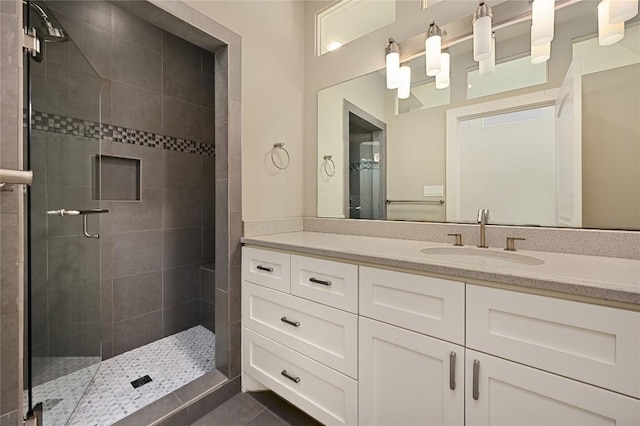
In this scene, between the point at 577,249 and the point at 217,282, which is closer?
the point at 577,249

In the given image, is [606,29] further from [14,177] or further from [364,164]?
[14,177]

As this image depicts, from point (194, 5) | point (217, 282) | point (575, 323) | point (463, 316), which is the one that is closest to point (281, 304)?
point (217, 282)

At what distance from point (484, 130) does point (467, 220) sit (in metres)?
0.48

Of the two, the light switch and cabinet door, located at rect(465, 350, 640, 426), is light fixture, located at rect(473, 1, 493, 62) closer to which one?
the light switch

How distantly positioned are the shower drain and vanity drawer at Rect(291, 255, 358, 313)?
1.13m

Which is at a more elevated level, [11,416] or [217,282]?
[217,282]

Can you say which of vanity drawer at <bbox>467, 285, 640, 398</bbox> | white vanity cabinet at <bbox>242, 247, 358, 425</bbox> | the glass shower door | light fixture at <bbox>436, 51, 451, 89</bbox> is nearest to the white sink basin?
vanity drawer at <bbox>467, 285, 640, 398</bbox>

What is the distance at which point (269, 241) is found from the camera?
58.4 inches

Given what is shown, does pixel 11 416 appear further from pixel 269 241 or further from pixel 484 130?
pixel 484 130

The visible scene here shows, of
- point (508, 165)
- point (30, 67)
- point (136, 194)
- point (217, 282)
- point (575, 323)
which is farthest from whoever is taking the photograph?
point (136, 194)

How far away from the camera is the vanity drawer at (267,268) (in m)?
1.41

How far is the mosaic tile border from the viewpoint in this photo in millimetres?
1357

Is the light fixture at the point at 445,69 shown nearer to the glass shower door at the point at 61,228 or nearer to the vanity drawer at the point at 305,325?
the vanity drawer at the point at 305,325

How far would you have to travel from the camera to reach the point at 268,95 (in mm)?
1850
